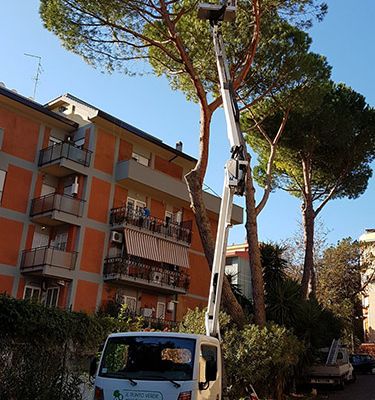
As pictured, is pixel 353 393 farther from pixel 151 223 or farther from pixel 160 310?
pixel 151 223

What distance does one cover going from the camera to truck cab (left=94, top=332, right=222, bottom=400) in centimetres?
706

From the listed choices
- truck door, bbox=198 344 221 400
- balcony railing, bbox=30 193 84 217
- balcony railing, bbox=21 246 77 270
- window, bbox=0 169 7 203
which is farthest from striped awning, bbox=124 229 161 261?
truck door, bbox=198 344 221 400

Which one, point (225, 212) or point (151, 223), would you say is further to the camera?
point (151, 223)

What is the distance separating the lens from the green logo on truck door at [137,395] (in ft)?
22.9

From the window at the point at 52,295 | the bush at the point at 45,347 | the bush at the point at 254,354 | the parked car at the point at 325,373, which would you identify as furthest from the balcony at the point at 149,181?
the bush at the point at 45,347

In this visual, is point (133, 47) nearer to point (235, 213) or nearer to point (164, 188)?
point (164, 188)

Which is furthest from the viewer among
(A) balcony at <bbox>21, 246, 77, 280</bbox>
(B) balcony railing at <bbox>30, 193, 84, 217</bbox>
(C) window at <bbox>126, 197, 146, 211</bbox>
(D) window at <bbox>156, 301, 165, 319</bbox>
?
(D) window at <bbox>156, 301, 165, 319</bbox>

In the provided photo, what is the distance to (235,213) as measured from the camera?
32344 mm

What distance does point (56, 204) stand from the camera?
23672 mm

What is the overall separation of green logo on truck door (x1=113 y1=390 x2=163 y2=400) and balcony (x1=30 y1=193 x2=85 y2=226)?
17.1 meters

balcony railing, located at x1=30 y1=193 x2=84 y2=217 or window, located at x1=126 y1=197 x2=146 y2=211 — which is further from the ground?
window, located at x1=126 y1=197 x2=146 y2=211

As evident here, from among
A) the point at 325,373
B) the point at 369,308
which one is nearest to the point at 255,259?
the point at 325,373

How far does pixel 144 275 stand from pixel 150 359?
1873 cm

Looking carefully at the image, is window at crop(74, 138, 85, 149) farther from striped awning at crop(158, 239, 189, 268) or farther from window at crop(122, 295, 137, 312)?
window at crop(122, 295, 137, 312)
